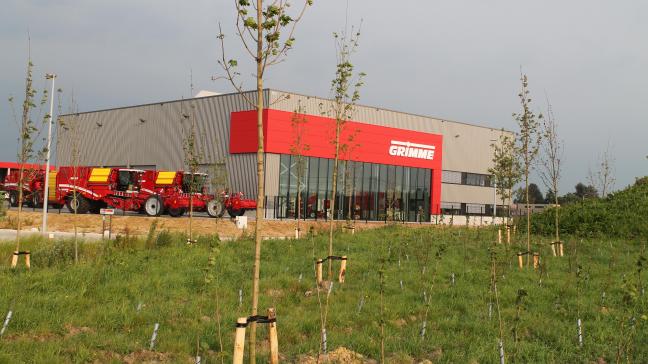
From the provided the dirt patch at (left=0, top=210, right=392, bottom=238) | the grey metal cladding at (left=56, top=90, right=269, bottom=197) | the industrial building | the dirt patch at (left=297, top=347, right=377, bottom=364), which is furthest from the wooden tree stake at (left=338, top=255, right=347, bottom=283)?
the grey metal cladding at (left=56, top=90, right=269, bottom=197)

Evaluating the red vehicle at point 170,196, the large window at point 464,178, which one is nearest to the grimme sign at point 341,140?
the large window at point 464,178

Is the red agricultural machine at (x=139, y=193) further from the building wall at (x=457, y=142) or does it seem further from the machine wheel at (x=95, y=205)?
the building wall at (x=457, y=142)

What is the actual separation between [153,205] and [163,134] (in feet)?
51.3

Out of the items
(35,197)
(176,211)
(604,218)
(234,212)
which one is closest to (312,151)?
(234,212)

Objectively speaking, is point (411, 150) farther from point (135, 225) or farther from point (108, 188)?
point (135, 225)

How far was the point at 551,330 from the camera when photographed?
8086 mm

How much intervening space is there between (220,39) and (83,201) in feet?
92.8

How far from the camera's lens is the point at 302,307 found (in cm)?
915

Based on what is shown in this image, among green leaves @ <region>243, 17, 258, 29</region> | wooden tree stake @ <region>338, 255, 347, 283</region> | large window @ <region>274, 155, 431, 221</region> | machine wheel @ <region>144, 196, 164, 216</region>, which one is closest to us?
green leaves @ <region>243, 17, 258, 29</region>

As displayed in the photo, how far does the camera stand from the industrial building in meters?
38.1

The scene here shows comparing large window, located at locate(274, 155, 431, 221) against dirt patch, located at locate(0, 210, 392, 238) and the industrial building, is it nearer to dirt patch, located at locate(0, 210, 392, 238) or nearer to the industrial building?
the industrial building

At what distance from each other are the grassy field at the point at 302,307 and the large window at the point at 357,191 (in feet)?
72.5

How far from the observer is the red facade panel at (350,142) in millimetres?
37594

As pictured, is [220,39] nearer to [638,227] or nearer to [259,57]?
[259,57]
